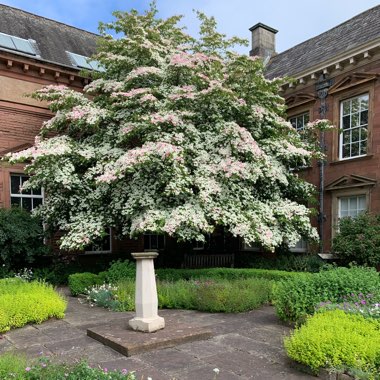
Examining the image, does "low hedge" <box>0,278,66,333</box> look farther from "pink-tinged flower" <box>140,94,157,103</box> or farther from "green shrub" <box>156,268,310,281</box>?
"pink-tinged flower" <box>140,94,157,103</box>

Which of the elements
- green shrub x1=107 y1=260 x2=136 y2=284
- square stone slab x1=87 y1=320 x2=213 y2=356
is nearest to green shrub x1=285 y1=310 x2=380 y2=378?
square stone slab x1=87 y1=320 x2=213 y2=356

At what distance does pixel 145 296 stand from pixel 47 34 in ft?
47.8

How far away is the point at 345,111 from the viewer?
48.9ft

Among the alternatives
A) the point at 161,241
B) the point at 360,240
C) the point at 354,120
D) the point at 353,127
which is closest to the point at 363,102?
the point at 354,120

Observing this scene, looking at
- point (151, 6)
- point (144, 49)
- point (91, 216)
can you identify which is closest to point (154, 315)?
point (91, 216)

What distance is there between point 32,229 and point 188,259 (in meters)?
6.08

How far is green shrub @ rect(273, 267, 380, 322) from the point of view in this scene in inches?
256

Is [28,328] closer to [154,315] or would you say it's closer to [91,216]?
[154,315]

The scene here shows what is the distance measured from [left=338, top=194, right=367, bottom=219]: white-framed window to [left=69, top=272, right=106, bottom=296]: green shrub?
30.5ft

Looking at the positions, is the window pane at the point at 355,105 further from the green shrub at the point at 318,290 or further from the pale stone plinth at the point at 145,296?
the pale stone plinth at the point at 145,296

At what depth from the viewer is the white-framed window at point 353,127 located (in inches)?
556

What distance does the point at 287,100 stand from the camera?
17.0 meters


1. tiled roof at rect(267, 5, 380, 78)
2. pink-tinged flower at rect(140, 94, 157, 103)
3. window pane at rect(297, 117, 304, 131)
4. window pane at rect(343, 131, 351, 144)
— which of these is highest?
tiled roof at rect(267, 5, 380, 78)

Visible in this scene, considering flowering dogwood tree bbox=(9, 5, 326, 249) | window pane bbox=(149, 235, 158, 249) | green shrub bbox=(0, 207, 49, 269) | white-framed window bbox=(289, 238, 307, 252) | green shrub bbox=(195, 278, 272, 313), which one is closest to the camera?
green shrub bbox=(195, 278, 272, 313)
